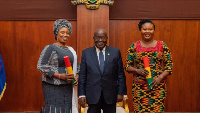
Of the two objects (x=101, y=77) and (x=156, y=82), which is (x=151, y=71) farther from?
(x=101, y=77)

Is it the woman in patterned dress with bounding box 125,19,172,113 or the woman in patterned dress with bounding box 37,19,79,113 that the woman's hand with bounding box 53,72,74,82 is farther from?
the woman in patterned dress with bounding box 125,19,172,113

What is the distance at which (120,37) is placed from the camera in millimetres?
5043

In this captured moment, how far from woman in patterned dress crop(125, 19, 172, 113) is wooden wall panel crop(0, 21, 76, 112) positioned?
220 centimetres

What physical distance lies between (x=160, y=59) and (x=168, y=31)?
213 centimetres

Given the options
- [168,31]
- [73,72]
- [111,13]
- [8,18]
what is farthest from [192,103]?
[8,18]

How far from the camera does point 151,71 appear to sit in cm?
301

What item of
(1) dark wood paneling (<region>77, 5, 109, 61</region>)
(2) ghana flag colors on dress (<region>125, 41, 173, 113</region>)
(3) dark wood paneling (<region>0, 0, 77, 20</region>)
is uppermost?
(3) dark wood paneling (<region>0, 0, 77, 20</region>)

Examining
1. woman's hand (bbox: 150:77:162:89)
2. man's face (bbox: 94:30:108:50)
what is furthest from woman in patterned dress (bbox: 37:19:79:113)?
woman's hand (bbox: 150:77:162:89)

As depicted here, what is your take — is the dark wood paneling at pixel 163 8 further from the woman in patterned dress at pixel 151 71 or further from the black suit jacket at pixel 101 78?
the black suit jacket at pixel 101 78

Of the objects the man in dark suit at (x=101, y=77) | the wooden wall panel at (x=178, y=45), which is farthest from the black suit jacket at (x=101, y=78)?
the wooden wall panel at (x=178, y=45)

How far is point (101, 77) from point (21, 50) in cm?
251

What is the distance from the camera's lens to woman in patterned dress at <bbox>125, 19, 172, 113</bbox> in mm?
2996

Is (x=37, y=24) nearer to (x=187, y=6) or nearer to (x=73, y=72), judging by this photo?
(x=73, y=72)

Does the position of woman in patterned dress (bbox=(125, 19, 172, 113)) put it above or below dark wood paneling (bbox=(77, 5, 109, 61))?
below
